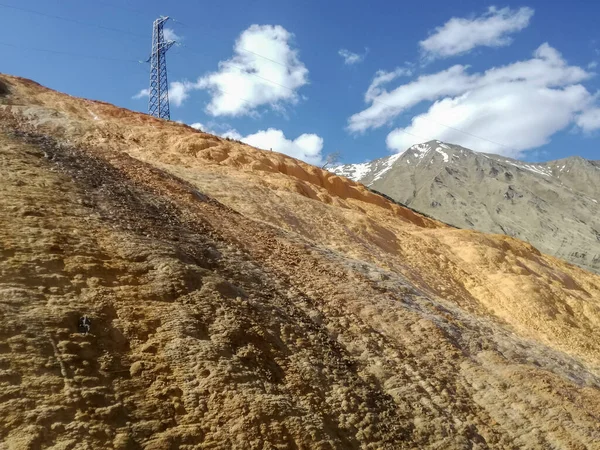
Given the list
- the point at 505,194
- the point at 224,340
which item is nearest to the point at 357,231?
the point at 224,340

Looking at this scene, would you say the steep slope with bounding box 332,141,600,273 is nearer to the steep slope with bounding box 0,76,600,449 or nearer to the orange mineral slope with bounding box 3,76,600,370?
the orange mineral slope with bounding box 3,76,600,370

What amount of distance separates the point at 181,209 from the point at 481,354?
6.99 meters

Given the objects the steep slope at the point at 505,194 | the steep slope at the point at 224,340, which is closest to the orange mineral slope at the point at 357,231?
the steep slope at the point at 224,340

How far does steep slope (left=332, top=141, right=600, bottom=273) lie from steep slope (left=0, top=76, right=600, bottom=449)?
231ft

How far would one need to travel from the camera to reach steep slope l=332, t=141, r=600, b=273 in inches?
3238

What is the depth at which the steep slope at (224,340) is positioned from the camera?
5895mm

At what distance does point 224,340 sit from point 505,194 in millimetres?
94737

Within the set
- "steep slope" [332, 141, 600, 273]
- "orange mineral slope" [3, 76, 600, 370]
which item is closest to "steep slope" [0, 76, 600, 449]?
"orange mineral slope" [3, 76, 600, 370]

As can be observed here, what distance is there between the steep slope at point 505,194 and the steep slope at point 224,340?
70.3 metres

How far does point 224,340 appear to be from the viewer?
7.41m

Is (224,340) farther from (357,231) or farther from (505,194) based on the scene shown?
(505,194)

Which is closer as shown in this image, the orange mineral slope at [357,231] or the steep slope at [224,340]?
the steep slope at [224,340]

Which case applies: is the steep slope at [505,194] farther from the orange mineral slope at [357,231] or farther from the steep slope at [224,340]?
the steep slope at [224,340]

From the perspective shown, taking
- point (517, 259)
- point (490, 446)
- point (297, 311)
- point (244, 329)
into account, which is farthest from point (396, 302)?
point (517, 259)
